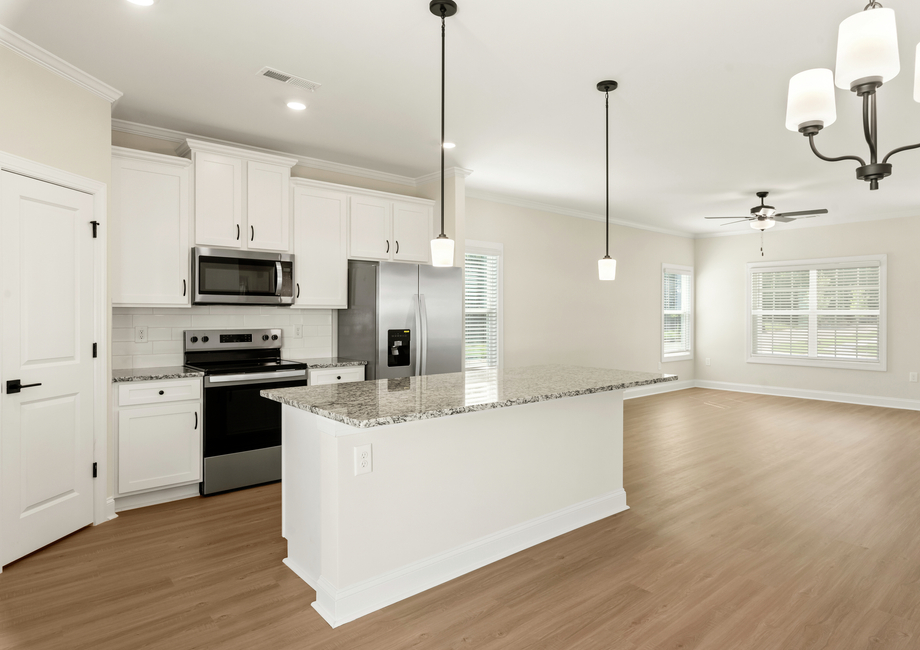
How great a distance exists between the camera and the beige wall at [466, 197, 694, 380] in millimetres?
6340

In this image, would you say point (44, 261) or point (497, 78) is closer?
point (44, 261)

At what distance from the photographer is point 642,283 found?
8.21 m

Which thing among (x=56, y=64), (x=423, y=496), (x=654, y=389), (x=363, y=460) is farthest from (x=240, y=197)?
(x=654, y=389)

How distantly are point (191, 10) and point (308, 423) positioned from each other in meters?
1.97

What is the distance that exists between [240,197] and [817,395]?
8152mm

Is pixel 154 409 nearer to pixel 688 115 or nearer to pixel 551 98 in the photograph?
pixel 551 98

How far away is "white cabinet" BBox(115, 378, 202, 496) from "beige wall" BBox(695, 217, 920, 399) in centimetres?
815

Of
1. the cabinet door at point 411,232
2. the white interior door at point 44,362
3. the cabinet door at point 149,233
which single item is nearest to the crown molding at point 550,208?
the cabinet door at point 411,232

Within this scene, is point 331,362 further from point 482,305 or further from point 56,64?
point 56,64

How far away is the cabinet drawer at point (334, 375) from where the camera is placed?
4191 mm

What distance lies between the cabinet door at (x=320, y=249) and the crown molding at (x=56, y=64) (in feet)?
4.58

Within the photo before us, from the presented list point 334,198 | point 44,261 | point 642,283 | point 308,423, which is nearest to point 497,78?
point 334,198

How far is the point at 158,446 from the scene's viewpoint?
11.6 feet

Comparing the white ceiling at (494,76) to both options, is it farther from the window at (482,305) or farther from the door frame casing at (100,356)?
the window at (482,305)
